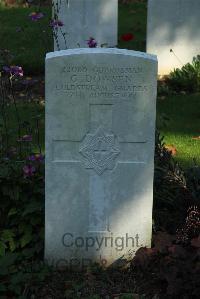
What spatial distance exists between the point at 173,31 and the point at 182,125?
2.51 meters

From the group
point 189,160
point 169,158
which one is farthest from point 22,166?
point 189,160

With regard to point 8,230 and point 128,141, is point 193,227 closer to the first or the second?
point 128,141

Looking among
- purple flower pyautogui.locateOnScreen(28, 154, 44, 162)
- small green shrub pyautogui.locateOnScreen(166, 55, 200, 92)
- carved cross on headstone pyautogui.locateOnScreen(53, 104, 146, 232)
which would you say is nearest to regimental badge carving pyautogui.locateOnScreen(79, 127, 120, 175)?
carved cross on headstone pyautogui.locateOnScreen(53, 104, 146, 232)

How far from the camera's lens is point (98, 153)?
4.19 m

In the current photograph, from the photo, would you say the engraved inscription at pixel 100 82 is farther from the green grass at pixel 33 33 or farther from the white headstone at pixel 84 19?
the white headstone at pixel 84 19

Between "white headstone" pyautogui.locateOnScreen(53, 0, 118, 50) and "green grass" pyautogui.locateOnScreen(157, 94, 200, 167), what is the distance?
1499 mm

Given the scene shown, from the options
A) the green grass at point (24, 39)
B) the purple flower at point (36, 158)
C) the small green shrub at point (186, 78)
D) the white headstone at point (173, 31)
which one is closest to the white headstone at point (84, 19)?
the green grass at point (24, 39)

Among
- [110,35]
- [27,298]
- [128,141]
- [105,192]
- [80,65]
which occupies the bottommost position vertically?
[27,298]

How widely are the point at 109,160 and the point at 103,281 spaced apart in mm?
771

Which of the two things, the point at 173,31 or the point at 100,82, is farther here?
the point at 173,31

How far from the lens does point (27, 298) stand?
4043 millimetres

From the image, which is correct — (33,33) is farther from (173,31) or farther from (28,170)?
(28,170)

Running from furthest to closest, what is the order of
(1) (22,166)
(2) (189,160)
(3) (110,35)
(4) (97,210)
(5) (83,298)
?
(3) (110,35), (2) (189,160), (1) (22,166), (4) (97,210), (5) (83,298)

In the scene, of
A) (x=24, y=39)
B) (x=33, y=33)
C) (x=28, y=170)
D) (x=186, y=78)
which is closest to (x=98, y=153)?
(x=28, y=170)
